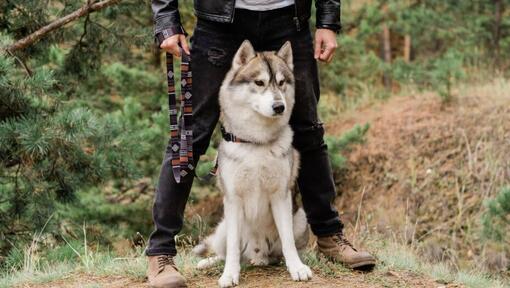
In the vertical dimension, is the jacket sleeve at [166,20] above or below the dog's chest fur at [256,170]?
above

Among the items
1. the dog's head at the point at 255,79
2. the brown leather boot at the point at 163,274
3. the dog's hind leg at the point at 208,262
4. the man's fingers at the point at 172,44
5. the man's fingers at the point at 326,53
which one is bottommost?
the dog's hind leg at the point at 208,262

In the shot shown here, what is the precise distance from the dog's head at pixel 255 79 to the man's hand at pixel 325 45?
0.74 ft

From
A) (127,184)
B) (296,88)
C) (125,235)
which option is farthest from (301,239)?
(127,184)

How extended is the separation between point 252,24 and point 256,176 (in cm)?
84

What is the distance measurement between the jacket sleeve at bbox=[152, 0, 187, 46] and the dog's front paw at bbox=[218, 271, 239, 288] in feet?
4.41

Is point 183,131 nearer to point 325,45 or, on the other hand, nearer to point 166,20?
point 166,20

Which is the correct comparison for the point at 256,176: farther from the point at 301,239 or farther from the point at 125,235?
the point at 125,235

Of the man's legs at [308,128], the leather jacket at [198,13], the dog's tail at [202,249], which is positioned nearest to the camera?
the leather jacket at [198,13]

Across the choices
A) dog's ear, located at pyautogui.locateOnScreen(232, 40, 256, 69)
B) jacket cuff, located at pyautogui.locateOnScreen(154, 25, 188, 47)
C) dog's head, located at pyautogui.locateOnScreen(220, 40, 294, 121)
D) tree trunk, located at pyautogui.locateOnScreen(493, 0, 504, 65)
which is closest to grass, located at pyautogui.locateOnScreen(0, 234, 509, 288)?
dog's head, located at pyautogui.locateOnScreen(220, 40, 294, 121)

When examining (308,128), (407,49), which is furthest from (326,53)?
(407,49)

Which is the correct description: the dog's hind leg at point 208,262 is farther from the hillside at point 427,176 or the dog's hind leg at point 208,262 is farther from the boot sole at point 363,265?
the hillside at point 427,176

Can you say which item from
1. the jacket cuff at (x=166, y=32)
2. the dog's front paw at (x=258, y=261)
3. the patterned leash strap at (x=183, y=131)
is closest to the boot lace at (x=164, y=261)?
the patterned leash strap at (x=183, y=131)

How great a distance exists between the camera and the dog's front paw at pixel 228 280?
3605 millimetres

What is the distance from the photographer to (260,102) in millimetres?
3564
